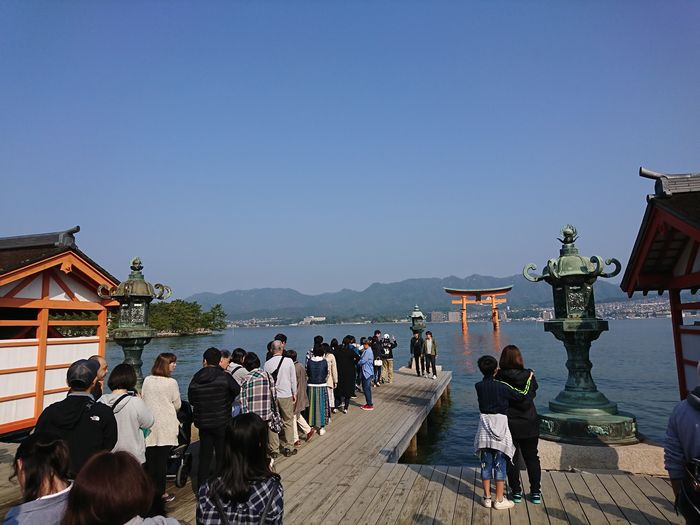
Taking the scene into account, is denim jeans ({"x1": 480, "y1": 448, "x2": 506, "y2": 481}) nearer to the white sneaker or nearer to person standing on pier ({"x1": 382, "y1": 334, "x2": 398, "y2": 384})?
the white sneaker

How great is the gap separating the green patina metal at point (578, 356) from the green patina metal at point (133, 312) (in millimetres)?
7350

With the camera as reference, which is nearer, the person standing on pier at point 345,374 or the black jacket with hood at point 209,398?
the black jacket with hood at point 209,398

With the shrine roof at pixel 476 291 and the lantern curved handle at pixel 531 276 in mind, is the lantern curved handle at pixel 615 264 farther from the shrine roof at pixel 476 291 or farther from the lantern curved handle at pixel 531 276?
the shrine roof at pixel 476 291

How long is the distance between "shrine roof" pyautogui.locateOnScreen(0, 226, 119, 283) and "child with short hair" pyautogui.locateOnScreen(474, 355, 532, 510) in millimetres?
6811

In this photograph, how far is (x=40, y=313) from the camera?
24.1ft

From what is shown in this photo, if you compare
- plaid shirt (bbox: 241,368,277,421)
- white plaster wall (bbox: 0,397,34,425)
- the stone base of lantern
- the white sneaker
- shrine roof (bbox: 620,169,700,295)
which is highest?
shrine roof (bbox: 620,169,700,295)

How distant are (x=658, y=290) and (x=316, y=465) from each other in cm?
620

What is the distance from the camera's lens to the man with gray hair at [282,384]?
696cm

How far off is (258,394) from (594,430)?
190 inches

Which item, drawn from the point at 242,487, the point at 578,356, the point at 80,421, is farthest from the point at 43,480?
the point at 578,356

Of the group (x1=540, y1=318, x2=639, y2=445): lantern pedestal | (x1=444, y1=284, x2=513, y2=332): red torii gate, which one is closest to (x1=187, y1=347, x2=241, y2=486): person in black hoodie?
(x1=540, y1=318, x2=639, y2=445): lantern pedestal

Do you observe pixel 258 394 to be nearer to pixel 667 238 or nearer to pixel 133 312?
pixel 133 312

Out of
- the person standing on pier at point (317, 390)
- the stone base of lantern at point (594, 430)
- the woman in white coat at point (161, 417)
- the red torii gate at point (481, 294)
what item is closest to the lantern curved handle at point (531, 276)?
the stone base of lantern at point (594, 430)

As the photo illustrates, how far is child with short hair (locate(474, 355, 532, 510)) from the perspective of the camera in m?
4.65
